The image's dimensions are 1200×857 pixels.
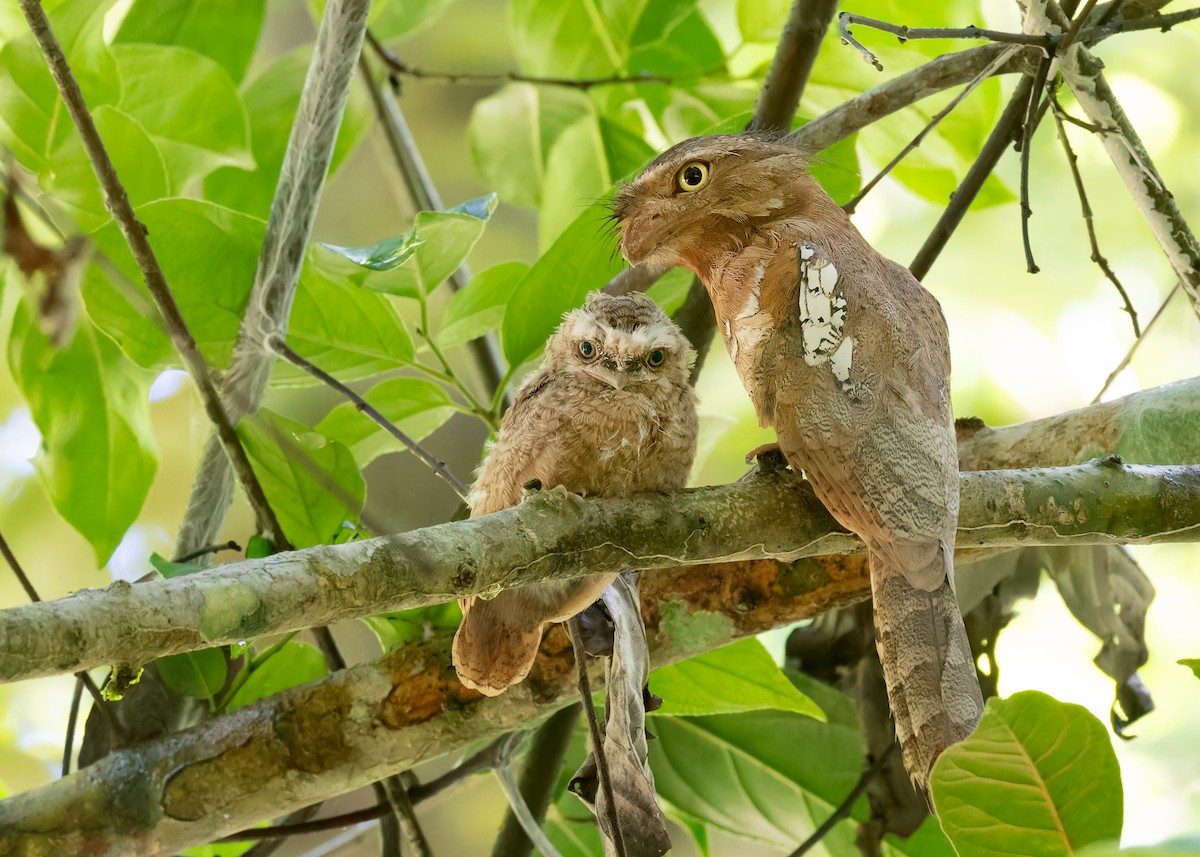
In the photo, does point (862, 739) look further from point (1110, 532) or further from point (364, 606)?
point (364, 606)

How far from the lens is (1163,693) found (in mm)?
2670

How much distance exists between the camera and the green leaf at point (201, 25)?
1869 millimetres

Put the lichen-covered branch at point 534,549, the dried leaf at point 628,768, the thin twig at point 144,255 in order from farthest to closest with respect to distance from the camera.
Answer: the thin twig at point 144,255 < the dried leaf at point 628,768 < the lichen-covered branch at point 534,549

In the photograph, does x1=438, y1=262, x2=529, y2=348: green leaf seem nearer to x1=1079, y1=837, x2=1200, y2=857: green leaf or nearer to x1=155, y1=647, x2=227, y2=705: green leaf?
x1=155, y1=647, x2=227, y2=705: green leaf

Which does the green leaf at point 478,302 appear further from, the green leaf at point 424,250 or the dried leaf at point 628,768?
the dried leaf at point 628,768

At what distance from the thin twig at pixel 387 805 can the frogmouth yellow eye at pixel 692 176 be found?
844mm

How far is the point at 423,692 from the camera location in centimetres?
136

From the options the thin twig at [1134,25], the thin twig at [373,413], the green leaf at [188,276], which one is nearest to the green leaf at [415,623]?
the thin twig at [373,413]

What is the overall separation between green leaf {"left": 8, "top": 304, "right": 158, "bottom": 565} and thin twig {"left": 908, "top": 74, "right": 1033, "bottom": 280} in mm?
1252

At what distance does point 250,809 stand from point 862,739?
39.0 inches

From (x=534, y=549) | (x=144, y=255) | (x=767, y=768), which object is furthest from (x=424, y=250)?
(x=767, y=768)

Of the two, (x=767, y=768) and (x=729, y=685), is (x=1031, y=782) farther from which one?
(x=767, y=768)

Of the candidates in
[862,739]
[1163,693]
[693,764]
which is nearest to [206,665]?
[693,764]

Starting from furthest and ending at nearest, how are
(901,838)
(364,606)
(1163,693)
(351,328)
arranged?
(1163,693)
(901,838)
(351,328)
(364,606)
